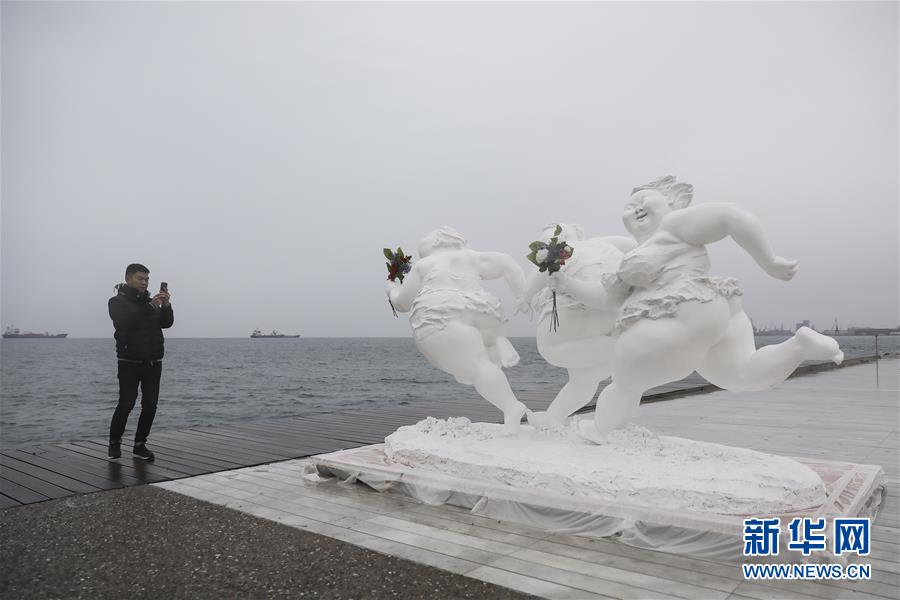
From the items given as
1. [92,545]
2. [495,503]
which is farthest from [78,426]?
[495,503]

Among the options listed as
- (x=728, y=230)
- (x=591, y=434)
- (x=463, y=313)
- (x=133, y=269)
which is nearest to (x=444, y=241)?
(x=463, y=313)

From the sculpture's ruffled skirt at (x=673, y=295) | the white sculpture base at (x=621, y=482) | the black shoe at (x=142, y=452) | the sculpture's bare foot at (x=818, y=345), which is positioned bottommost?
the black shoe at (x=142, y=452)

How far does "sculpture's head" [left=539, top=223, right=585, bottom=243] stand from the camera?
362cm

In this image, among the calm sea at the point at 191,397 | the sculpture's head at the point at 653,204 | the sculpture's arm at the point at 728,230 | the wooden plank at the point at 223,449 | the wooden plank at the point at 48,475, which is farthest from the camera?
the calm sea at the point at 191,397

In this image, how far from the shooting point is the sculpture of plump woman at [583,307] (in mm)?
3223

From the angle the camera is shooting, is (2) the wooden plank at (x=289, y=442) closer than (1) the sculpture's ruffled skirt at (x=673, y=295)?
No

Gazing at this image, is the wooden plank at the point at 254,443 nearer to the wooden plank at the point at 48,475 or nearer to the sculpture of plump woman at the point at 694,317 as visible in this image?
the wooden plank at the point at 48,475

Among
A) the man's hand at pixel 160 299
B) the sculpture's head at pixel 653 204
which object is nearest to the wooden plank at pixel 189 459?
the man's hand at pixel 160 299

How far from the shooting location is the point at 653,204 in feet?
10.4

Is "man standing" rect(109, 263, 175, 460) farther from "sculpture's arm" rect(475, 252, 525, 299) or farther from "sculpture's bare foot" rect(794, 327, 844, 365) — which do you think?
"sculpture's bare foot" rect(794, 327, 844, 365)

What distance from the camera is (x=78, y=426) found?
11711mm

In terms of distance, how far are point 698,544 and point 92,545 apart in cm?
258

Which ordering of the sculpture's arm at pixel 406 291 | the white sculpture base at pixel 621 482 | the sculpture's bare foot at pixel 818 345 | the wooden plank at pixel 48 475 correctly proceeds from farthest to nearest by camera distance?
the sculpture's arm at pixel 406 291, the wooden plank at pixel 48 475, the sculpture's bare foot at pixel 818 345, the white sculpture base at pixel 621 482

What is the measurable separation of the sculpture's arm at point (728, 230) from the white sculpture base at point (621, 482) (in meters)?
0.93
